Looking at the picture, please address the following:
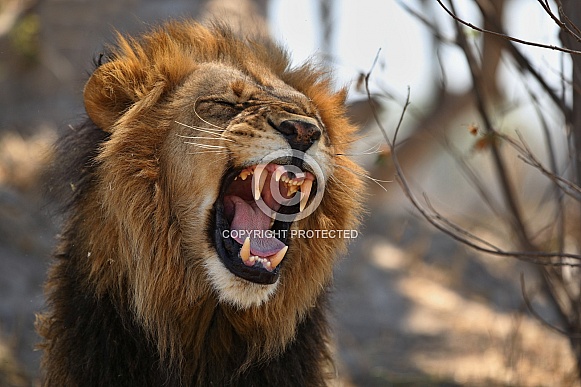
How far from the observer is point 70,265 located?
3383 mm

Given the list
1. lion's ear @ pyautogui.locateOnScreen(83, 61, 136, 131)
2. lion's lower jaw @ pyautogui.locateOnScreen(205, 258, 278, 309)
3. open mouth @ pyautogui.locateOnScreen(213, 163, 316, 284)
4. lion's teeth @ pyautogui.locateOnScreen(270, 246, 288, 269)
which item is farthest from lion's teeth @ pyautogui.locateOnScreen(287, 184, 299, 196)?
lion's ear @ pyautogui.locateOnScreen(83, 61, 136, 131)

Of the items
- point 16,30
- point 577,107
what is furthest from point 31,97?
point 577,107

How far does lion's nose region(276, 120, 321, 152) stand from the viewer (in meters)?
3.07

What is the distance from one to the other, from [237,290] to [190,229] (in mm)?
330

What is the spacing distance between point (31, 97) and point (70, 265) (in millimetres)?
6368

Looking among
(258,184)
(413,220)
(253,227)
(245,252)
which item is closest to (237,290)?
(245,252)

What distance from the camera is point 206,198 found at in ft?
10.5

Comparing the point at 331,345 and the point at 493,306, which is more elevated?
the point at 493,306

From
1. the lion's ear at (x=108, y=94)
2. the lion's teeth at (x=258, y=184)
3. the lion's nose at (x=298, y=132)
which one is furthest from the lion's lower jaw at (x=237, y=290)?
the lion's ear at (x=108, y=94)

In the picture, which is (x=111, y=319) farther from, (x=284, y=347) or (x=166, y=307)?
(x=284, y=347)

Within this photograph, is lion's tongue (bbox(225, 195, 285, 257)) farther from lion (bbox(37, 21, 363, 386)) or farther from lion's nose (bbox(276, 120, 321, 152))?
lion's nose (bbox(276, 120, 321, 152))

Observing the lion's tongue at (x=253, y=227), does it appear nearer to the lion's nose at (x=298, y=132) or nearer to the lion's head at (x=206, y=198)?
the lion's head at (x=206, y=198)

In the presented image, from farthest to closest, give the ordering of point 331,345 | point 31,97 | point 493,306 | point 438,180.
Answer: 1. point 438,180
2. point 31,97
3. point 493,306
4. point 331,345

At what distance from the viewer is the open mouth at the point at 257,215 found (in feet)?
10.3
